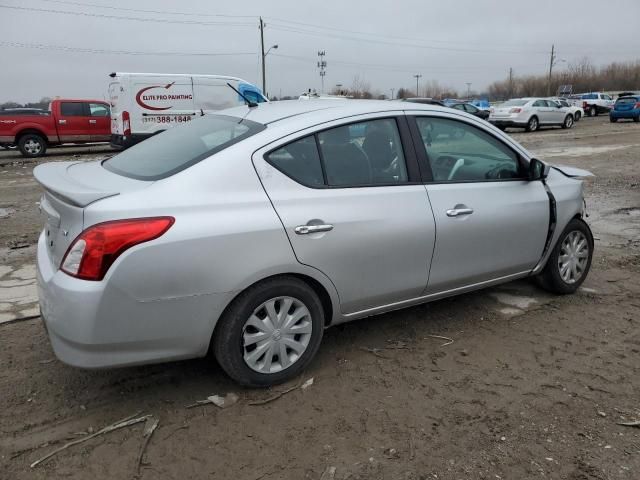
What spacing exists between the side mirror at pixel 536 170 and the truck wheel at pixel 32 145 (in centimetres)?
1596

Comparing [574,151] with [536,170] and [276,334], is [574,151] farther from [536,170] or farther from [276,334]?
[276,334]

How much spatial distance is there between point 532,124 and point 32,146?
2120cm

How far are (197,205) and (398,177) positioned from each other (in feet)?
4.37

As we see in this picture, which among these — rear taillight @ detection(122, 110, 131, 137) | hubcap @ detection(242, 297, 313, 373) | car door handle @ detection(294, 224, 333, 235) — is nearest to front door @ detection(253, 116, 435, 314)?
car door handle @ detection(294, 224, 333, 235)

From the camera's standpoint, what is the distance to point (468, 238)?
3.53 meters

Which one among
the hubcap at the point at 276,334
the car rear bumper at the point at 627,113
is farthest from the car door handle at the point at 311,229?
the car rear bumper at the point at 627,113

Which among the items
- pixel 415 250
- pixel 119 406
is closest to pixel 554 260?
pixel 415 250

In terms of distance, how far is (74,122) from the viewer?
16.7m

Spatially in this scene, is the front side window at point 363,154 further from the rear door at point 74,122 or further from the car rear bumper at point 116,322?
the rear door at point 74,122

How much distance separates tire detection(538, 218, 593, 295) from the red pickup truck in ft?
52.2

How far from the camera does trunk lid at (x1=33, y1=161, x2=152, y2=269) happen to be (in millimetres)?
2537

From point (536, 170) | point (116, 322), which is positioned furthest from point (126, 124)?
point (116, 322)

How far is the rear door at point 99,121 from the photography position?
1705cm

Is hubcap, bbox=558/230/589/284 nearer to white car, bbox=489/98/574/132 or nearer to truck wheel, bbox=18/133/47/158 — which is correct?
truck wheel, bbox=18/133/47/158
